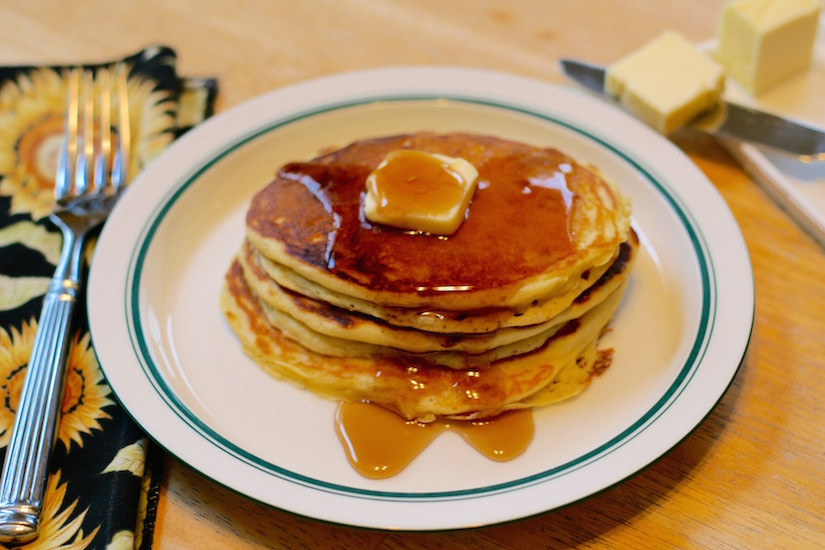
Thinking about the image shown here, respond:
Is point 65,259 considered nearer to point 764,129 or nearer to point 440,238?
point 440,238

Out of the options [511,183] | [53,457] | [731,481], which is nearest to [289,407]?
[53,457]

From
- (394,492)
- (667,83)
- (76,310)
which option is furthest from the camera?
(667,83)

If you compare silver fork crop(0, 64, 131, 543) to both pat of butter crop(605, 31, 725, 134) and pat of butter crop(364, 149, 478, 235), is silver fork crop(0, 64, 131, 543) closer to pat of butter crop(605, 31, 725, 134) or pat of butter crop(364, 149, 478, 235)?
pat of butter crop(364, 149, 478, 235)

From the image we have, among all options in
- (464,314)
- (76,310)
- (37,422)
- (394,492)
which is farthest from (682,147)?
(37,422)

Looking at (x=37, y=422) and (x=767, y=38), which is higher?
(x=767, y=38)

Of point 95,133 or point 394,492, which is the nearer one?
point 394,492

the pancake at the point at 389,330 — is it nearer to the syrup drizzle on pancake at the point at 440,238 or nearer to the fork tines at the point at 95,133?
the syrup drizzle on pancake at the point at 440,238

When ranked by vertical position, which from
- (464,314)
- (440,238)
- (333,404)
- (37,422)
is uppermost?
(440,238)
